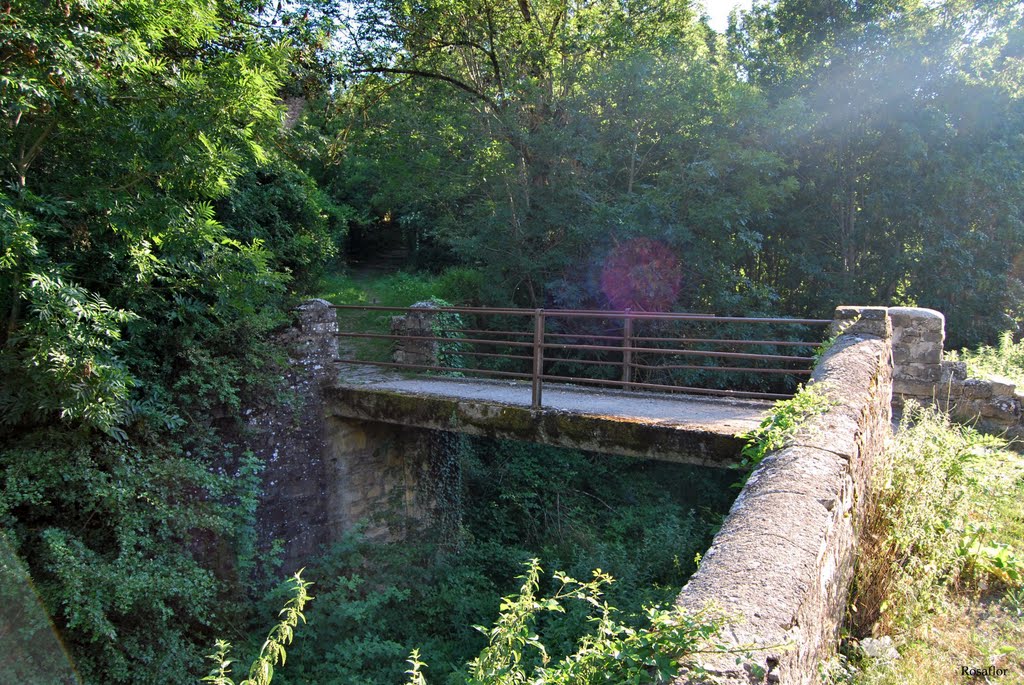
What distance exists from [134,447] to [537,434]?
137 inches

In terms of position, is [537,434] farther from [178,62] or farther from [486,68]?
[486,68]

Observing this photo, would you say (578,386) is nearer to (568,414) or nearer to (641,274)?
(568,414)

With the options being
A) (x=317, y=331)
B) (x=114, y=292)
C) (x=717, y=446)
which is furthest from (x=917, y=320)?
(x=114, y=292)

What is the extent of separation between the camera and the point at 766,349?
11.8 meters

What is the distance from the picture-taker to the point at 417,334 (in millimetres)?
9977

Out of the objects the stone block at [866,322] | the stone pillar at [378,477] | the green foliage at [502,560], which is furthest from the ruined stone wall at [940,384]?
the stone pillar at [378,477]

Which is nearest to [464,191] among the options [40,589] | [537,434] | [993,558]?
[537,434]

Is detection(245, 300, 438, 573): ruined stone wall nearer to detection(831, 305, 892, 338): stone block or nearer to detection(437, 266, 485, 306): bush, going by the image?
detection(437, 266, 485, 306): bush

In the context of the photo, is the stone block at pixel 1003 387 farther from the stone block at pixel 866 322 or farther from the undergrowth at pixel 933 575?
the undergrowth at pixel 933 575

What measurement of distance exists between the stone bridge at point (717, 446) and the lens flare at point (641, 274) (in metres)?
3.10

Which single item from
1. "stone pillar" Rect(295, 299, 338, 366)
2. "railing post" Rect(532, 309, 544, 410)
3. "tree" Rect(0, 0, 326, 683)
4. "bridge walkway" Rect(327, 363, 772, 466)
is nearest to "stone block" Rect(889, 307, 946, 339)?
"bridge walkway" Rect(327, 363, 772, 466)

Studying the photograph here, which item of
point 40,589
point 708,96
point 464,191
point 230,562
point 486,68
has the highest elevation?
point 486,68

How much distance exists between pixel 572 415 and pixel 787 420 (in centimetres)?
282

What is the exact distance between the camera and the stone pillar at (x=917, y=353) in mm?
7867
